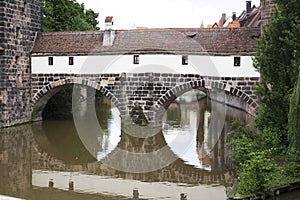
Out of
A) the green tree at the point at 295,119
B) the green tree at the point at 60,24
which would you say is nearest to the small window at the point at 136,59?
the green tree at the point at 60,24

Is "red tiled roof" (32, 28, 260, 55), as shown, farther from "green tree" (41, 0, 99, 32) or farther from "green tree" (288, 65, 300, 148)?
"green tree" (288, 65, 300, 148)

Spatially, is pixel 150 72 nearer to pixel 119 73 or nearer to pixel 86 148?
pixel 119 73

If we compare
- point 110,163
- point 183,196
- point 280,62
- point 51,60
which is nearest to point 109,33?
point 51,60

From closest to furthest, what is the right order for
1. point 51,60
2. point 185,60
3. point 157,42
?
1. point 185,60
2. point 157,42
3. point 51,60

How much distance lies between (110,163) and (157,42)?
7.42 metres

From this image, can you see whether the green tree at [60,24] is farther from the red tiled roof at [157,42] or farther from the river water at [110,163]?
the red tiled roof at [157,42]

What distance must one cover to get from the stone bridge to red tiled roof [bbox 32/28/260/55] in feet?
3.54

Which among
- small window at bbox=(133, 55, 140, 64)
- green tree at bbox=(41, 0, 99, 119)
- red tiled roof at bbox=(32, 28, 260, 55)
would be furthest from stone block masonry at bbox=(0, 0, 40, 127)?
small window at bbox=(133, 55, 140, 64)

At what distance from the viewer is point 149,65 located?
19344 mm

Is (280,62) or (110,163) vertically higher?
(280,62)

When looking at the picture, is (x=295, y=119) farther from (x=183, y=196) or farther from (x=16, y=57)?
(x=16, y=57)

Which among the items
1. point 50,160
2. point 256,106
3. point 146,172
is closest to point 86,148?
point 50,160

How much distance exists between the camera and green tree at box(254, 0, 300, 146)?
1112cm

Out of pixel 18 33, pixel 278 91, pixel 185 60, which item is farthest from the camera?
pixel 18 33
